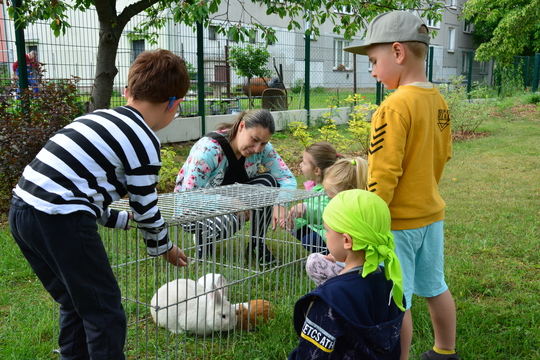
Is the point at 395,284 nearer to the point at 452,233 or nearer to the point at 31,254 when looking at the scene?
the point at 31,254

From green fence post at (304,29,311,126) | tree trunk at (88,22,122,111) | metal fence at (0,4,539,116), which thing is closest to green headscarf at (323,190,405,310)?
metal fence at (0,4,539,116)

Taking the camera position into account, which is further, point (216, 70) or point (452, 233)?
point (216, 70)

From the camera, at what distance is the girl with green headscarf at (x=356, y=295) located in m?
1.55

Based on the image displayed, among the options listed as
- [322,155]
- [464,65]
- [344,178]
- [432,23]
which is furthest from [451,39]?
[344,178]

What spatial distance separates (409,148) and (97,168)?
3.91 feet

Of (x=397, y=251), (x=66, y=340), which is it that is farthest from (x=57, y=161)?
(x=397, y=251)

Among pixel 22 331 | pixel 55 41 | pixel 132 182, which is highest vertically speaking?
pixel 55 41

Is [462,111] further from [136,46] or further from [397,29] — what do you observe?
[397,29]

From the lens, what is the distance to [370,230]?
5.25ft

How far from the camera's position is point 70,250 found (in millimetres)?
1661

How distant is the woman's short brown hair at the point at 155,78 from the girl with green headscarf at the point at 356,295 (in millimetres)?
764

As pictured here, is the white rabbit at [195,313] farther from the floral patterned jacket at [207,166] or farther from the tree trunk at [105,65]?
the tree trunk at [105,65]

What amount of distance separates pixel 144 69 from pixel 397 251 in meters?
1.23

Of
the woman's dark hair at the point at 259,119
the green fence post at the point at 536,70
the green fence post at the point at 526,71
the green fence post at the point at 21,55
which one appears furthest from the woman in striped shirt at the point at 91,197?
the green fence post at the point at 526,71
